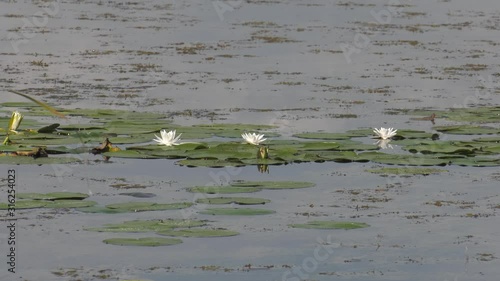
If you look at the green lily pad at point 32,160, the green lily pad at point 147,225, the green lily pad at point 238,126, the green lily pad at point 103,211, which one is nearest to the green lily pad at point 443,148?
the green lily pad at point 238,126

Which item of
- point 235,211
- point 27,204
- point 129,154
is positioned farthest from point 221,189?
point 27,204

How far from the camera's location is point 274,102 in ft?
45.4

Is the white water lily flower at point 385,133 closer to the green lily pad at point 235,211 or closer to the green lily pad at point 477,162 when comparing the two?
the green lily pad at point 477,162

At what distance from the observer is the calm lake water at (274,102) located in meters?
7.50

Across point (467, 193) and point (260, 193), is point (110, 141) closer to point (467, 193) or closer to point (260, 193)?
point (260, 193)

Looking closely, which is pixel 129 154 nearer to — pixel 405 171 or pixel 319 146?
pixel 319 146

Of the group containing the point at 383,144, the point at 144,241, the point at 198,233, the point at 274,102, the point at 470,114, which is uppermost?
the point at 274,102

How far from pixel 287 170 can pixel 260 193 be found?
88 cm

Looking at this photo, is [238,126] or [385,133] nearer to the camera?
[385,133]

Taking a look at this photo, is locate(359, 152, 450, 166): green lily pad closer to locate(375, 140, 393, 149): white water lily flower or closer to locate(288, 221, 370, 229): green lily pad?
locate(375, 140, 393, 149): white water lily flower

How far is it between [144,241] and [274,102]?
6.34m

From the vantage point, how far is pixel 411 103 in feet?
46.1

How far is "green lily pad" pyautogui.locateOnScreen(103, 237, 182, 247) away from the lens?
7.60 metres

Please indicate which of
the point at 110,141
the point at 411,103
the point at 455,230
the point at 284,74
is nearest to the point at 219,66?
the point at 284,74
